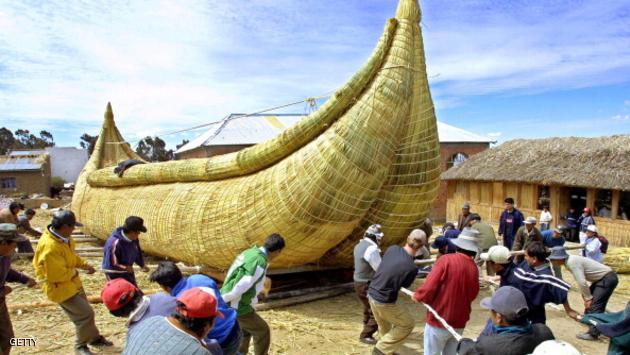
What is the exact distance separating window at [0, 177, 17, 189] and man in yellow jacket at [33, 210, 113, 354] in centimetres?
2976

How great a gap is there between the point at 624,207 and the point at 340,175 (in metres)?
12.6

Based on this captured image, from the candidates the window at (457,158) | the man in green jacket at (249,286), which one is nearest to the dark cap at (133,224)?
the man in green jacket at (249,286)

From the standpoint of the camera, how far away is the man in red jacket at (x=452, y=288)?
3520 mm

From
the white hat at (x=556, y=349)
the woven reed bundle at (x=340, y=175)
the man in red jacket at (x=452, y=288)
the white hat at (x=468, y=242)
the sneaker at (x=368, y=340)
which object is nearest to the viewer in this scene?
the white hat at (x=556, y=349)

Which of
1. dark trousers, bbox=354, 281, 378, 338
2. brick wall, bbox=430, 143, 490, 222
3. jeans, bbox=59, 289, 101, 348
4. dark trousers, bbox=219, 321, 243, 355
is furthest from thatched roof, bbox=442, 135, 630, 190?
jeans, bbox=59, 289, 101, 348

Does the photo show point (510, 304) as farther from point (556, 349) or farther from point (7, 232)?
point (7, 232)

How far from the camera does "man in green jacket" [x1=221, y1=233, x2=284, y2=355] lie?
11.0 ft

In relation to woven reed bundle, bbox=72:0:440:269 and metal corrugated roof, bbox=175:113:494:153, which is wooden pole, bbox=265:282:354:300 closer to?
woven reed bundle, bbox=72:0:440:269

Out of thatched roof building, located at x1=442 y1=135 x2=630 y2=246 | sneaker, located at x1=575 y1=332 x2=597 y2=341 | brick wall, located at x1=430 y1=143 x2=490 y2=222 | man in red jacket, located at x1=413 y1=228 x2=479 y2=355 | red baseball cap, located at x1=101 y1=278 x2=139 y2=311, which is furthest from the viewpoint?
brick wall, located at x1=430 y1=143 x2=490 y2=222

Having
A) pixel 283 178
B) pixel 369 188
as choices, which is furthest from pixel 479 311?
pixel 283 178

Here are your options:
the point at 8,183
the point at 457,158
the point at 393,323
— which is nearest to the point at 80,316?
the point at 393,323

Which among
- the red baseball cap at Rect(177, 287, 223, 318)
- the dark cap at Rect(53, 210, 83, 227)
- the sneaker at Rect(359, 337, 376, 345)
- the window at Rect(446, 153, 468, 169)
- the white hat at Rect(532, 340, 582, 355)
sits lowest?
the sneaker at Rect(359, 337, 376, 345)

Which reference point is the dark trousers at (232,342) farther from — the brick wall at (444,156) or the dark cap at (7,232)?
the brick wall at (444,156)

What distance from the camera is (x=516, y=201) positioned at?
52.0 ft
